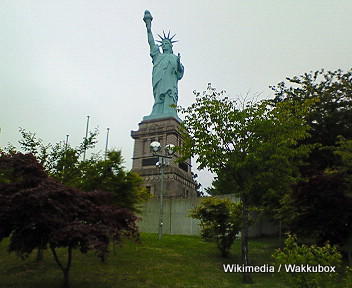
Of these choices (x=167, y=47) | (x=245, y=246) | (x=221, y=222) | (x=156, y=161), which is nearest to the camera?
(x=245, y=246)

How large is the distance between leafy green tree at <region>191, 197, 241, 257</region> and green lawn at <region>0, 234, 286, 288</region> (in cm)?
63

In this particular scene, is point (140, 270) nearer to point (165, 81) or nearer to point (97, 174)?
point (97, 174)

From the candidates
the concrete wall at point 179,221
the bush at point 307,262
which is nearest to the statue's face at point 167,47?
the concrete wall at point 179,221

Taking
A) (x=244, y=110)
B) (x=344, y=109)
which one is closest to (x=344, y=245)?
(x=244, y=110)

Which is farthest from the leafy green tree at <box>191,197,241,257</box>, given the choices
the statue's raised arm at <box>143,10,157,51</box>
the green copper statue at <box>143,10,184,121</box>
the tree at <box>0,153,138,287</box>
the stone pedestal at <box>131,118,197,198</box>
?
the statue's raised arm at <box>143,10,157,51</box>

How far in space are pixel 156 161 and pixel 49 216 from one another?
76.6 feet

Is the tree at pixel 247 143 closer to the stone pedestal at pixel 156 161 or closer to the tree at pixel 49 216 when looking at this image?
the tree at pixel 49 216

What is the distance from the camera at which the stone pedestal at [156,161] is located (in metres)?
31.2

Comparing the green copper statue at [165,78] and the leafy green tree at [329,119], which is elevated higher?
the green copper statue at [165,78]

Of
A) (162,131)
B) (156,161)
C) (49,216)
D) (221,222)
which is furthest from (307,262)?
(162,131)

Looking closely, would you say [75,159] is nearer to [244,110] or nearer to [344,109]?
[244,110]

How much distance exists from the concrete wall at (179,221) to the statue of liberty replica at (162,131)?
184 inches

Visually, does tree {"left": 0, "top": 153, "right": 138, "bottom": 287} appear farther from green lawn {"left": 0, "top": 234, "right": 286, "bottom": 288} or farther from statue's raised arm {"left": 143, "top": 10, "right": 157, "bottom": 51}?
statue's raised arm {"left": 143, "top": 10, "right": 157, "bottom": 51}

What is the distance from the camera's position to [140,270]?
12.9m
